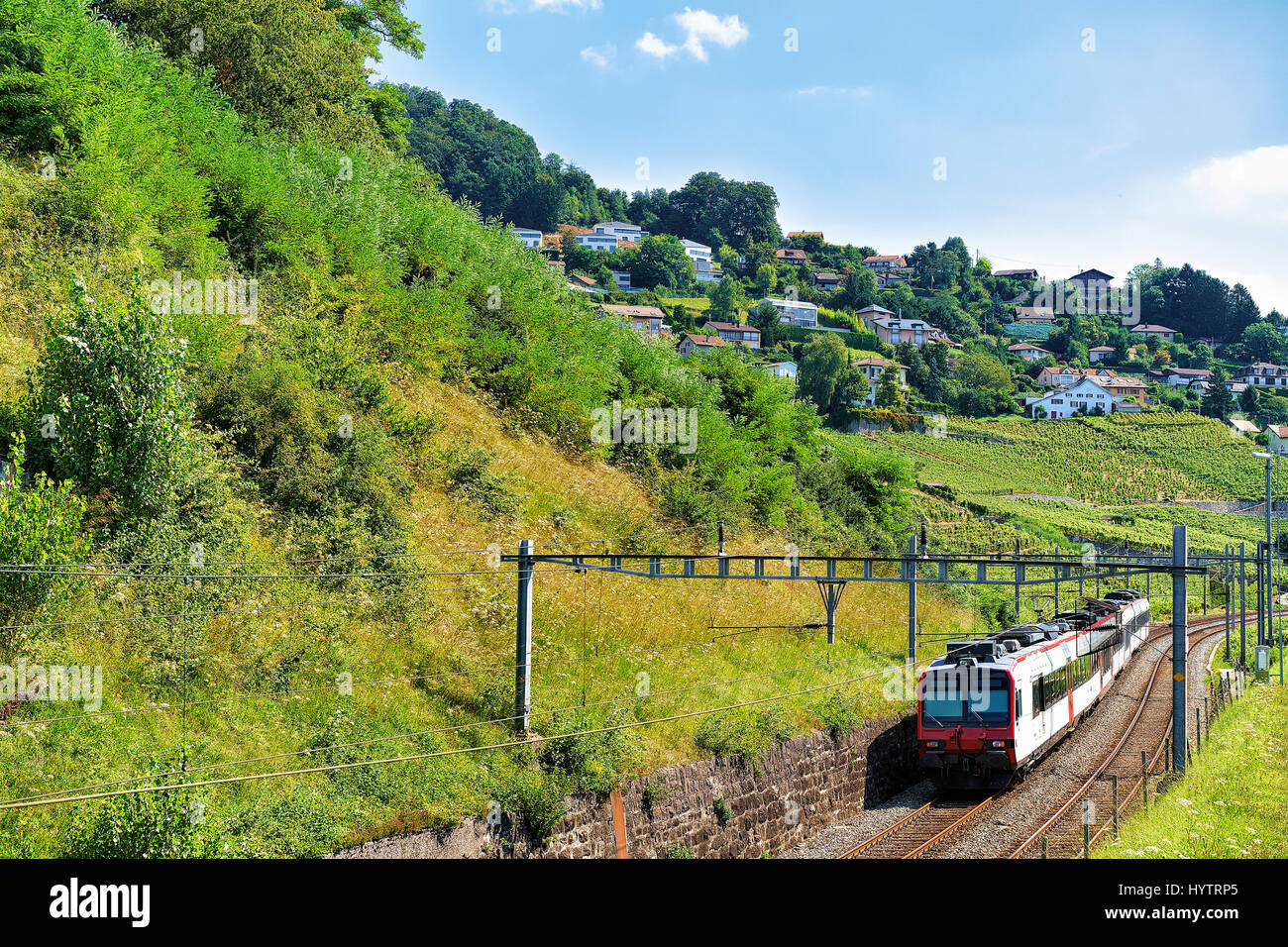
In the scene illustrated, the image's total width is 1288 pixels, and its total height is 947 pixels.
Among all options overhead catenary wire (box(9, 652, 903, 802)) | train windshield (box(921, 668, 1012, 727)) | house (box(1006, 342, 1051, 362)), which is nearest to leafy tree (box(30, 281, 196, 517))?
overhead catenary wire (box(9, 652, 903, 802))

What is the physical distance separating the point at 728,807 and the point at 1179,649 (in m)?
9.05

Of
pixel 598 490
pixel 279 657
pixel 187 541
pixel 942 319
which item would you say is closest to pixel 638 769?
pixel 279 657

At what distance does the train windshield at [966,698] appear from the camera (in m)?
19.3

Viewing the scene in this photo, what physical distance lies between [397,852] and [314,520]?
9.07 m

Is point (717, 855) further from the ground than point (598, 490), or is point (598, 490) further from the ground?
point (598, 490)

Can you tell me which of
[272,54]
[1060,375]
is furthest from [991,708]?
[1060,375]

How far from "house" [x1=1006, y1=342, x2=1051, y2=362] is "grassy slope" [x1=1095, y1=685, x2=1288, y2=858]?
165 meters

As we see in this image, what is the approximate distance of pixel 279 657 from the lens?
15188 mm

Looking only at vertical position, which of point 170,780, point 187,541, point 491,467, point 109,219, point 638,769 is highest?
point 109,219

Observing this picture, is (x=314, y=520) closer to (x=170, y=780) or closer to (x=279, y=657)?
(x=279, y=657)

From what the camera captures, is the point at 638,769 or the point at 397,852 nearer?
the point at 397,852

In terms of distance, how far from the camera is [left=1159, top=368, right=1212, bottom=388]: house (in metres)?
159

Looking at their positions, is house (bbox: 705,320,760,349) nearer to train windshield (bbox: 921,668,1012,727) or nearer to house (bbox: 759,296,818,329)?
house (bbox: 759,296,818,329)

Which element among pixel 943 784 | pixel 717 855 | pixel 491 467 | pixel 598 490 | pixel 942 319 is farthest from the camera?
pixel 942 319
